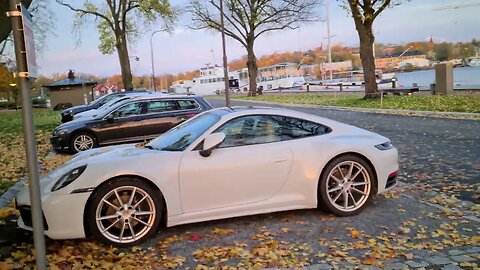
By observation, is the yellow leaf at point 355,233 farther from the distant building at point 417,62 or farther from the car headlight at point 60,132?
the distant building at point 417,62

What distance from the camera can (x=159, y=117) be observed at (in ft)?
40.1

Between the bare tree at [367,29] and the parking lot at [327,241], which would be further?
the bare tree at [367,29]

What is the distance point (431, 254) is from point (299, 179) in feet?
5.22

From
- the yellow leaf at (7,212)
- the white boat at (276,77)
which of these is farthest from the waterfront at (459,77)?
the yellow leaf at (7,212)

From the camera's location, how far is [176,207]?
4727 millimetres

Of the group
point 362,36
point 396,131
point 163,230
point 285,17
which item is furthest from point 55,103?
point 163,230

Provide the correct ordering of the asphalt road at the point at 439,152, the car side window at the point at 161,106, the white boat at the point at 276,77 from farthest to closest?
the white boat at the point at 276,77
the car side window at the point at 161,106
the asphalt road at the point at 439,152

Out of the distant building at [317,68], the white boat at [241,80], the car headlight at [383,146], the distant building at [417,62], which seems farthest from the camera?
the distant building at [317,68]

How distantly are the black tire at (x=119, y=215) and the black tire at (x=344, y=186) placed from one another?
1896mm

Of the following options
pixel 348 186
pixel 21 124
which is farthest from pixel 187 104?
pixel 21 124

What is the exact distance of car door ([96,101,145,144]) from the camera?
11.9 meters

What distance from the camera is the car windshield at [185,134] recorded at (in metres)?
5.11

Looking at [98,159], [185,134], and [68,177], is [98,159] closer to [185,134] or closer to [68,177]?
[68,177]

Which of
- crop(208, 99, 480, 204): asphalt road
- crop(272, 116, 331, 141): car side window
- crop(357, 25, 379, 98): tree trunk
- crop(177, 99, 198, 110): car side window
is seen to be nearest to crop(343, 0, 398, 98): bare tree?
crop(357, 25, 379, 98): tree trunk
